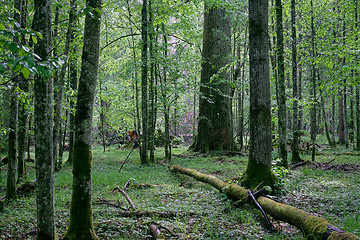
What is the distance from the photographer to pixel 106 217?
16.4 feet

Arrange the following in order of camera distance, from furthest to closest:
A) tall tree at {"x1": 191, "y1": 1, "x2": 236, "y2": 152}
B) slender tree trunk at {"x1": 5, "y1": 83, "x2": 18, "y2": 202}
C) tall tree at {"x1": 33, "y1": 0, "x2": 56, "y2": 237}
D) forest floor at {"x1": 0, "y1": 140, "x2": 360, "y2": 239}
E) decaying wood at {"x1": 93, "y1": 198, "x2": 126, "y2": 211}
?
tall tree at {"x1": 191, "y1": 1, "x2": 236, "y2": 152}
slender tree trunk at {"x1": 5, "y1": 83, "x2": 18, "y2": 202}
decaying wood at {"x1": 93, "y1": 198, "x2": 126, "y2": 211}
forest floor at {"x1": 0, "y1": 140, "x2": 360, "y2": 239}
tall tree at {"x1": 33, "y1": 0, "x2": 56, "y2": 237}

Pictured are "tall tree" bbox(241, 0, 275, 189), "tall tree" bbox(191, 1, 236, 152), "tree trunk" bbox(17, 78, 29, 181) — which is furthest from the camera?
"tall tree" bbox(191, 1, 236, 152)

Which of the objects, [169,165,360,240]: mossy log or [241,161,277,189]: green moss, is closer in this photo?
[169,165,360,240]: mossy log

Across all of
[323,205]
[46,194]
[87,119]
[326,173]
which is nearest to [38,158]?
[46,194]

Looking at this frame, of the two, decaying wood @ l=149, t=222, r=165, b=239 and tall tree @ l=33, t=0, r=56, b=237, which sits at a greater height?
tall tree @ l=33, t=0, r=56, b=237

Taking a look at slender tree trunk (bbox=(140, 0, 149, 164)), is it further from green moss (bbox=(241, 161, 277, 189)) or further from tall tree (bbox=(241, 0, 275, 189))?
green moss (bbox=(241, 161, 277, 189))

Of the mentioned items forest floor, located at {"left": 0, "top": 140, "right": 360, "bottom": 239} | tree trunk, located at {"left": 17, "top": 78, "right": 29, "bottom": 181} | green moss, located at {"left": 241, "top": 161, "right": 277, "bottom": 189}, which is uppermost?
tree trunk, located at {"left": 17, "top": 78, "right": 29, "bottom": 181}

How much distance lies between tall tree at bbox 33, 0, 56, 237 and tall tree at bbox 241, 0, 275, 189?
4.75m

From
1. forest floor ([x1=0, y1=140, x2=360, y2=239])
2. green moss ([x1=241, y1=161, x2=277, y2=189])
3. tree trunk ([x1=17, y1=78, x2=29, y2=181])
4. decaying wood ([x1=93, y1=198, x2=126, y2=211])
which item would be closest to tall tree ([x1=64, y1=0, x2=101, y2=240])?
forest floor ([x1=0, y1=140, x2=360, y2=239])

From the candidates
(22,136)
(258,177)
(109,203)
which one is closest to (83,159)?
(109,203)

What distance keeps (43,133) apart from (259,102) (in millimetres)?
5211

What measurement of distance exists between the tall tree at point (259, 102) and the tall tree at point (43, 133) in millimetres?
4751

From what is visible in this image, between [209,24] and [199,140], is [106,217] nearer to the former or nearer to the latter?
[199,140]

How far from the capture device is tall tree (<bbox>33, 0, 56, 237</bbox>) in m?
3.35
